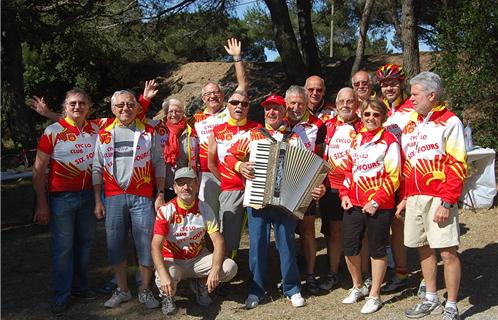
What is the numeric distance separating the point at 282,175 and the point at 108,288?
2.22 m

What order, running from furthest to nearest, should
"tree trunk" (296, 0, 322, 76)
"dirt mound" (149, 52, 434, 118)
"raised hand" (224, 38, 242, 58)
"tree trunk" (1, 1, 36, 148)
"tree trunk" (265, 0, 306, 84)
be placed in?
"dirt mound" (149, 52, 434, 118) → "tree trunk" (296, 0, 322, 76) → "tree trunk" (1, 1, 36, 148) → "tree trunk" (265, 0, 306, 84) → "raised hand" (224, 38, 242, 58)

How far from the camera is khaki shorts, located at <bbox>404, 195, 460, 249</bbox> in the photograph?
14.4ft

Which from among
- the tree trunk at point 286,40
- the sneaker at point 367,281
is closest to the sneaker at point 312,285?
the sneaker at point 367,281

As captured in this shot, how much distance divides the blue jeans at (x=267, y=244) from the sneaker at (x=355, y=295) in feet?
1.48

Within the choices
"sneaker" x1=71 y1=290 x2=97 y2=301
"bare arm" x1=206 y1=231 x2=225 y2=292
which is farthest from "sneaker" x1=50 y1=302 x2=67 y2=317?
"bare arm" x1=206 y1=231 x2=225 y2=292

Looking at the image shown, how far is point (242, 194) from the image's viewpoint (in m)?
5.21

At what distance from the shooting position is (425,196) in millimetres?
4488

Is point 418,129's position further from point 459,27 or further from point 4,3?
point 4,3

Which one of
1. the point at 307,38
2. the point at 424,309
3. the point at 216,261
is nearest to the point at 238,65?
the point at 216,261

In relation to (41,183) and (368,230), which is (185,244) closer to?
(41,183)

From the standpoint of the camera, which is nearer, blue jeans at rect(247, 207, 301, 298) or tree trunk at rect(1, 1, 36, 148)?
blue jeans at rect(247, 207, 301, 298)

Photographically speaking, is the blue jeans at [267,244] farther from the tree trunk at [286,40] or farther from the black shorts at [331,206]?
the tree trunk at [286,40]

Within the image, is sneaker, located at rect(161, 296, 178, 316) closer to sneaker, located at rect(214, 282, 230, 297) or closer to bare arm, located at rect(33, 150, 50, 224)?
sneaker, located at rect(214, 282, 230, 297)

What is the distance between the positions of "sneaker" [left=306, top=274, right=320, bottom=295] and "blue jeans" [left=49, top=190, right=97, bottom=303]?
2.15 meters
